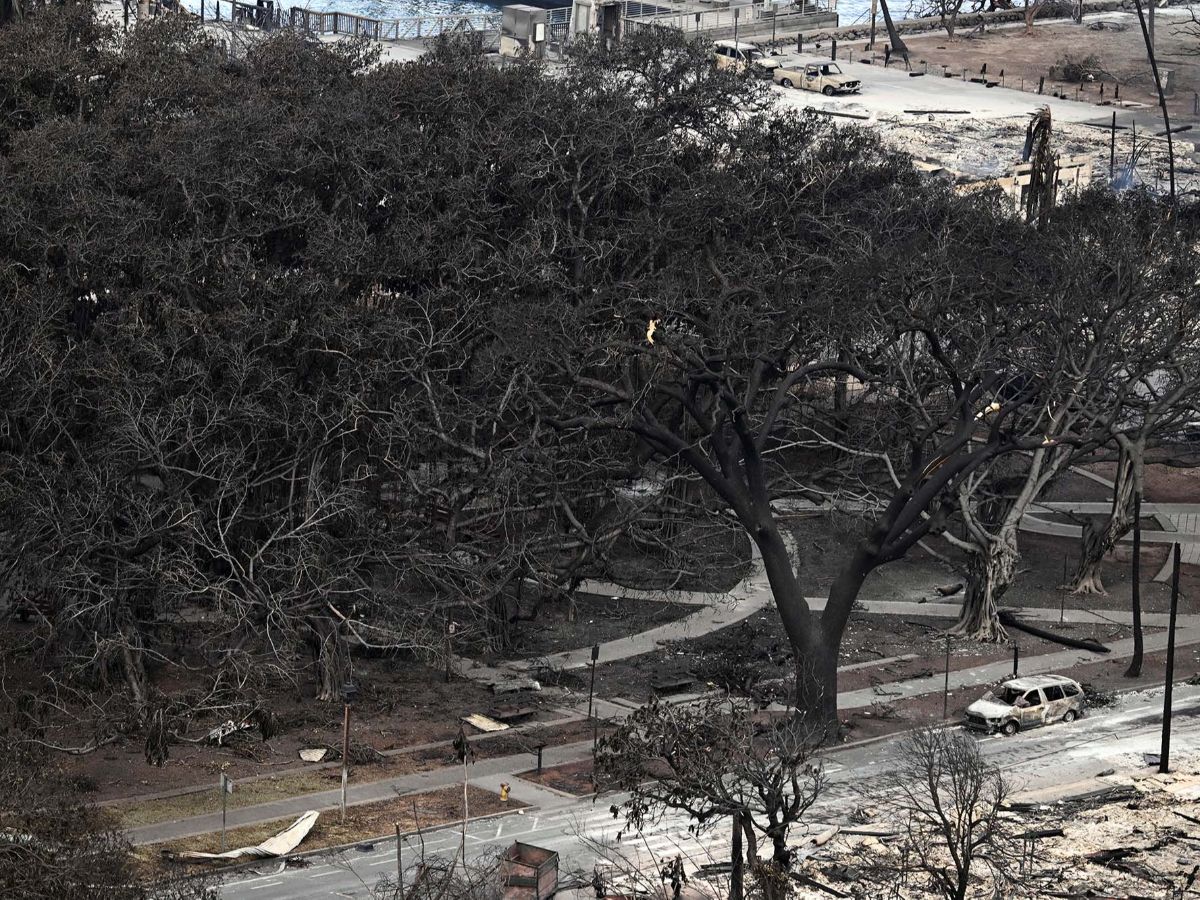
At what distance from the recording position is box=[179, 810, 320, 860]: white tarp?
141ft

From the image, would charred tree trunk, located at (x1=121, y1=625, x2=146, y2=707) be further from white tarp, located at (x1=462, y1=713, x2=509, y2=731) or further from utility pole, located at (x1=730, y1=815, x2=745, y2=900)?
utility pole, located at (x1=730, y1=815, x2=745, y2=900)

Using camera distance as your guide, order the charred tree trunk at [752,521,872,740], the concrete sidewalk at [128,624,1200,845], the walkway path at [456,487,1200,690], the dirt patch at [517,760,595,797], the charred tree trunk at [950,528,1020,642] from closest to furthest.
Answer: the concrete sidewalk at [128,624,1200,845], the dirt patch at [517,760,595,797], the charred tree trunk at [752,521,872,740], the walkway path at [456,487,1200,690], the charred tree trunk at [950,528,1020,642]

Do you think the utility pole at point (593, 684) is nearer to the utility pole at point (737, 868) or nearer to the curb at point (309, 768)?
the curb at point (309, 768)

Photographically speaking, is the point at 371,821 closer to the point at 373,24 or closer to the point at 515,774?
the point at 515,774

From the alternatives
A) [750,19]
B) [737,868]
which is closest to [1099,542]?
[737,868]

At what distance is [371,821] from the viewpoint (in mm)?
45562

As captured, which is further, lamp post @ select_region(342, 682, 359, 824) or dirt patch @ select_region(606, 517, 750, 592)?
dirt patch @ select_region(606, 517, 750, 592)

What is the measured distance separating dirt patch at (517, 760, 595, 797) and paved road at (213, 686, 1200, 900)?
860mm

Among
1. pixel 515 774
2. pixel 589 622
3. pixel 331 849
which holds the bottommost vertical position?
pixel 589 622

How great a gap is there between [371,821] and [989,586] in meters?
23.2

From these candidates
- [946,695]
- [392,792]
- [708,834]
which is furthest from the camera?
[946,695]

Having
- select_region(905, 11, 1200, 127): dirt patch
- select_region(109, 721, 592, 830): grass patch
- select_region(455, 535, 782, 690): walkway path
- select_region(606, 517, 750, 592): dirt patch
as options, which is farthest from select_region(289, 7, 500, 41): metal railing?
select_region(109, 721, 592, 830): grass patch

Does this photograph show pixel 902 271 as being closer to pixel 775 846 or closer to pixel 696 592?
pixel 696 592

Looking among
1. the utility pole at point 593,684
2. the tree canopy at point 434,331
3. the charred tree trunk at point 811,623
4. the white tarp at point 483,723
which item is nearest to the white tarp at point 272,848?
the tree canopy at point 434,331
